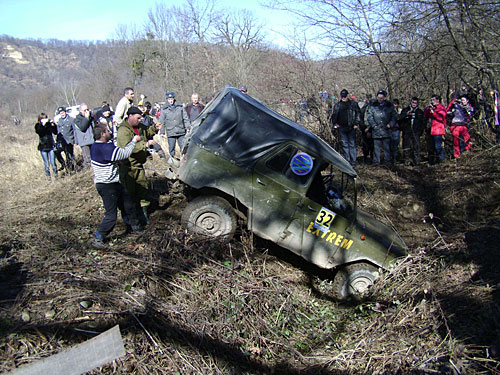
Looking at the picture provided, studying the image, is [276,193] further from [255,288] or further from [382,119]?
[382,119]

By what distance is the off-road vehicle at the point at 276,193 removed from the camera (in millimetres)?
5590

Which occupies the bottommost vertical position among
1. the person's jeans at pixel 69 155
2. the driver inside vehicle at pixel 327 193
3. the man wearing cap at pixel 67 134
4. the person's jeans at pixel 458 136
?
the person's jeans at pixel 69 155

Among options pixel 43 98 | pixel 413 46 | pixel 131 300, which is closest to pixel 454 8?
pixel 413 46

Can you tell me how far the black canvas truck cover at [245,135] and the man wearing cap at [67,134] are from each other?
23.6 ft

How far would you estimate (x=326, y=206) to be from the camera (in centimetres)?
575

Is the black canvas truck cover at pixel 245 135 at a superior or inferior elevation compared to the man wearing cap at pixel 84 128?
superior

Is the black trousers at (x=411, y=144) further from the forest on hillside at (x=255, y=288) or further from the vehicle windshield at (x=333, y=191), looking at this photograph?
the vehicle windshield at (x=333, y=191)

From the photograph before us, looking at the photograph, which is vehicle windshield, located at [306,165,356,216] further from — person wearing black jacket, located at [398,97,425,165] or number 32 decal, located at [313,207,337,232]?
person wearing black jacket, located at [398,97,425,165]

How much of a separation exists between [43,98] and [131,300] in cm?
5268

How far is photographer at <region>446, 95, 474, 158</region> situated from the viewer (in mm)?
10484

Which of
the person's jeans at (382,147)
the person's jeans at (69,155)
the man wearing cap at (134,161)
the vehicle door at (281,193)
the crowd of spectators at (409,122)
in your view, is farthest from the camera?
the person's jeans at (69,155)

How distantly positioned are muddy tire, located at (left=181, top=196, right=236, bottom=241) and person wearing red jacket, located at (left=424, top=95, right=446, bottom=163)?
24.4 feet

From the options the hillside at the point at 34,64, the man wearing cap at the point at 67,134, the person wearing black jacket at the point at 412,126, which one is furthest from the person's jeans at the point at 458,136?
the hillside at the point at 34,64

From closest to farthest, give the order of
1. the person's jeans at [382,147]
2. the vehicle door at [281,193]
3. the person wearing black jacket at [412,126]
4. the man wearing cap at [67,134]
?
the vehicle door at [281,193] → the person's jeans at [382,147] → the person wearing black jacket at [412,126] → the man wearing cap at [67,134]
